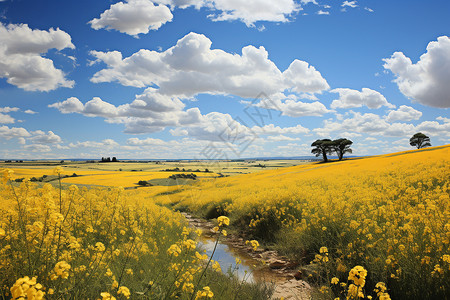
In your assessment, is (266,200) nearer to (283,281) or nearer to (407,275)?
(283,281)

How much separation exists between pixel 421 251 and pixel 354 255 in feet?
5.55

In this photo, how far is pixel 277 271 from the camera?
752 cm

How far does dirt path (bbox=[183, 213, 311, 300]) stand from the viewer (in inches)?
231

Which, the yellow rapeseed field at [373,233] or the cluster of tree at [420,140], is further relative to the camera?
the cluster of tree at [420,140]

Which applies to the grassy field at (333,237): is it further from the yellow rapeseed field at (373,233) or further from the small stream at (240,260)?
the small stream at (240,260)

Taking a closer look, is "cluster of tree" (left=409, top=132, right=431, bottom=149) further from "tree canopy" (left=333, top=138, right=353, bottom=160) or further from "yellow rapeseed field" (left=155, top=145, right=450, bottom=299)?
"yellow rapeseed field" (left=155, top=145, right=450, bottom=299)

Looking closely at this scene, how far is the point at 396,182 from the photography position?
11.1 meters

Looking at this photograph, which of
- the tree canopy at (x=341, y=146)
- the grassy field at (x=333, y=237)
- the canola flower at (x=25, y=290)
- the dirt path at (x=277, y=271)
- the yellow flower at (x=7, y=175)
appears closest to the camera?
the canola flower at (x=25, y=290)

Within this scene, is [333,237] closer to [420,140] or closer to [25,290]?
[25,290]

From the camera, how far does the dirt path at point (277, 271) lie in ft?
19.3

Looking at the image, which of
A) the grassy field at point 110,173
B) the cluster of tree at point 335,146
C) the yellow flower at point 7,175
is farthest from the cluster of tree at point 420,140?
the yellow flower at point 7,175

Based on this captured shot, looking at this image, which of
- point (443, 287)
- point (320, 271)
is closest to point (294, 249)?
point (320, 271)

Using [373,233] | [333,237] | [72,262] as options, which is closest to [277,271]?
[333,237]

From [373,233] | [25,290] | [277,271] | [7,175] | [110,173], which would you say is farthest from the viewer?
[110,173]
